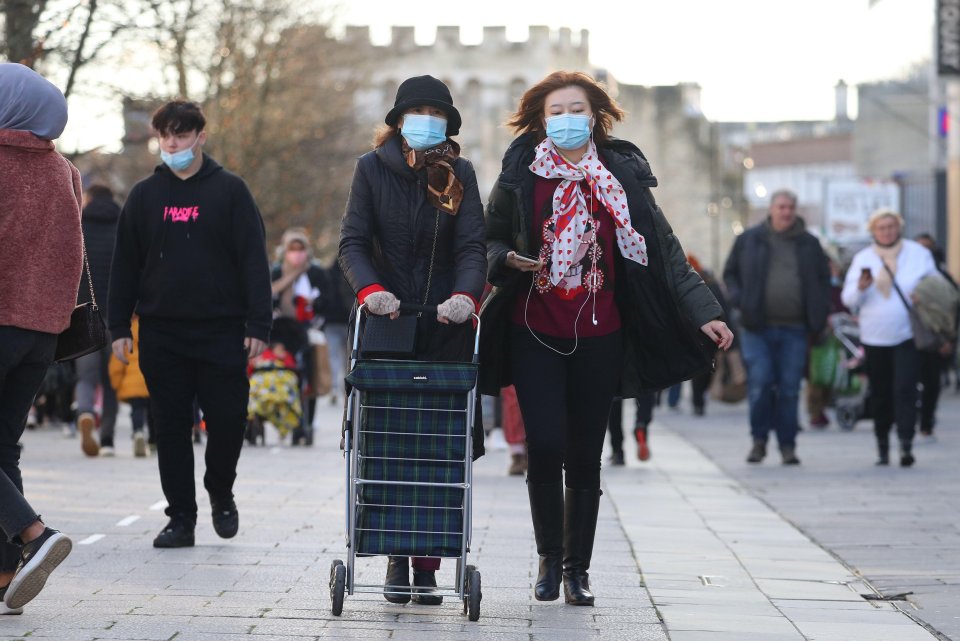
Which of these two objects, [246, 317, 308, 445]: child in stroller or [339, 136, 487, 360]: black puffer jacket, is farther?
[246, 317, 308, 445]: child in stroller

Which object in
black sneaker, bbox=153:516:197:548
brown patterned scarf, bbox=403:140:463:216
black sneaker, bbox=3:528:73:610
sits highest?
brown patterned scarf, bbox=403:140:463:216

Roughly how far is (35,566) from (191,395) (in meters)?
2.41

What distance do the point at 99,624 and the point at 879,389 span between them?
905 cm

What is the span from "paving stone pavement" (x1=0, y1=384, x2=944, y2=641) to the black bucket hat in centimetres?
170

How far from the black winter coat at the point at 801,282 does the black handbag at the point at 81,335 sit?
826cm

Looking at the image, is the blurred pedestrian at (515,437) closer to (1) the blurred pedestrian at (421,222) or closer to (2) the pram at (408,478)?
(1) the blurred pedestrian at (421,222)

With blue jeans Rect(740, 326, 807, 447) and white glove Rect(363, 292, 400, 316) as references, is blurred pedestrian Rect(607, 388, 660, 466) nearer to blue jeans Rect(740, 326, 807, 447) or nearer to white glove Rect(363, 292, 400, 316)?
blue jeans Rect(740, 326, 807, 447)

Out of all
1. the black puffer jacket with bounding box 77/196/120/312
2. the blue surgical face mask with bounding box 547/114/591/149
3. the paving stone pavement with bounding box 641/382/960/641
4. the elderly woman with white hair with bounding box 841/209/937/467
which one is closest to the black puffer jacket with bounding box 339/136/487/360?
the blue surgical face mask with bounding box 547/114/591/149

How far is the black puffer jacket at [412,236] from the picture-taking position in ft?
22.0

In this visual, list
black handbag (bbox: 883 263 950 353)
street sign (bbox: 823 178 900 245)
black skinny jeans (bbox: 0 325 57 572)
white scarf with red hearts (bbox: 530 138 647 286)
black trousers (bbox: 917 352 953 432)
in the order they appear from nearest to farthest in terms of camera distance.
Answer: black skinny jeans (bbox: 0 325 57 572) < white scarf with red hearts (bbox: 530 138 647 286) < black handbag (bbox: 883 263 950 353) < black trousers (bbox: 917 352 953 432) < street sign (bbox: 823 178 900 245)

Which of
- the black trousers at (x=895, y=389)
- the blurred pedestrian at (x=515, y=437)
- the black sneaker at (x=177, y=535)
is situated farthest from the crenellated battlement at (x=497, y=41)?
the black sneaker at (x=177, y=535)

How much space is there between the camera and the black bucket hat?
22.0 feet

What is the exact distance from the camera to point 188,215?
27.3 feet

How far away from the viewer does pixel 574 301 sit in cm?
692
